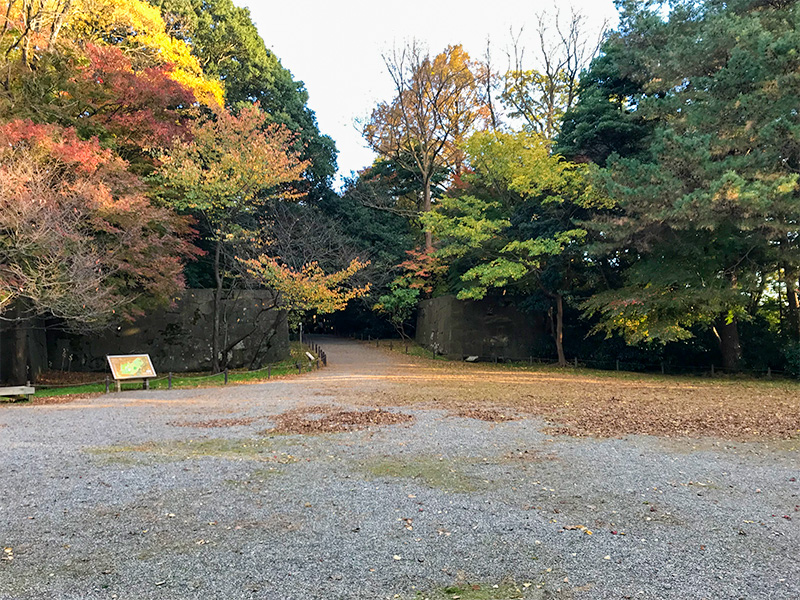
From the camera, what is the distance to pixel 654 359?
18000 millimetres

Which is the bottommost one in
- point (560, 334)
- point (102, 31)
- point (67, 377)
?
point (67, 377)

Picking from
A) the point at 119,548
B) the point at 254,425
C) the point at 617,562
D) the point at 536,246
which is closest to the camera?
the point at 617,562

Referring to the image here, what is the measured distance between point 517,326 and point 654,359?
5.27 m

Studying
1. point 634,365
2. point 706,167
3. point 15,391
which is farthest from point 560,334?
point 15,391

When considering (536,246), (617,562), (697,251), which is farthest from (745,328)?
(617,562)

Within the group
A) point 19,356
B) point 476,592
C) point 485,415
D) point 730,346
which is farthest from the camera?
point 730,346

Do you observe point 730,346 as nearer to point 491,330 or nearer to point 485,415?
point 491,330

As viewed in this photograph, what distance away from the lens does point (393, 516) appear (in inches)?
157

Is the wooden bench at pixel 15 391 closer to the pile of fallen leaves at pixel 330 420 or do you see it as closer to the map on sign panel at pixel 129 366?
the map on sign panel at pixel 129 366

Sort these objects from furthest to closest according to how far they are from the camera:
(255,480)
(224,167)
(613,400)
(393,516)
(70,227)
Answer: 1. (224,167)
2. (70,227)
3. (613,400)
4. (255,480)
5. (393,516)

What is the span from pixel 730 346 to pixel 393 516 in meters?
15.8

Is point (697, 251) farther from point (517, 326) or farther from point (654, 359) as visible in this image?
point (517, 326)

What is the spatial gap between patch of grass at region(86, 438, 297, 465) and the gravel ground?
0.13 ft

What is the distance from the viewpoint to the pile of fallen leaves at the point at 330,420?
7.36 meters
